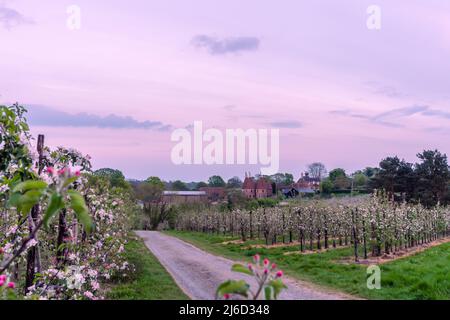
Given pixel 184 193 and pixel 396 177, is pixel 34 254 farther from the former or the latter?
pixel 184 193

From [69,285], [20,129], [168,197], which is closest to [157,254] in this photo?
[69,285]

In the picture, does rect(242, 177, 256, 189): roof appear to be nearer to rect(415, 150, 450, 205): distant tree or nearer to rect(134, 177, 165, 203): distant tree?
rect(134, 177, 165, 203): distant tree

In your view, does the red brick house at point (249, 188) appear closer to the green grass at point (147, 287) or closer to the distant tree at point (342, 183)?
the distant tree at point (342, 183)

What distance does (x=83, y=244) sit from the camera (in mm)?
6262

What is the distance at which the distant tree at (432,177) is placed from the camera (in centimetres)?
3912

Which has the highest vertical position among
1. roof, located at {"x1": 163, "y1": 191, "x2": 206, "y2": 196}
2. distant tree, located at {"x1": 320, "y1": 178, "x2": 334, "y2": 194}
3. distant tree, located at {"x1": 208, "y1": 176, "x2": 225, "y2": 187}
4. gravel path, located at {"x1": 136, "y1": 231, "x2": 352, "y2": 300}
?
distant tree, located at {"x1": 208, "y1": 176, "x2": 225, "y2": 187}

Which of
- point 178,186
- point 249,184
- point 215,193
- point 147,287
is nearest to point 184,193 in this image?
point 178,186

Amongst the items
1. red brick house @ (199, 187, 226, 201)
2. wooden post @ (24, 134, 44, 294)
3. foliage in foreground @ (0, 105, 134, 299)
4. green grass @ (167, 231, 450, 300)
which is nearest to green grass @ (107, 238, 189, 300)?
foliage in foreground @ (0, 105, 134, 299)

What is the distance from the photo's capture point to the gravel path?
9.80 metres

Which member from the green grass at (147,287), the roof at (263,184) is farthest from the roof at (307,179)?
the green grass at (147,287)

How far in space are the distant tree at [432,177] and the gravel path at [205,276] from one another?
89.6ft

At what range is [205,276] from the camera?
12.4 meters

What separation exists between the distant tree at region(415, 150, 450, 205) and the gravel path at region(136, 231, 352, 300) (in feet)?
89.6
